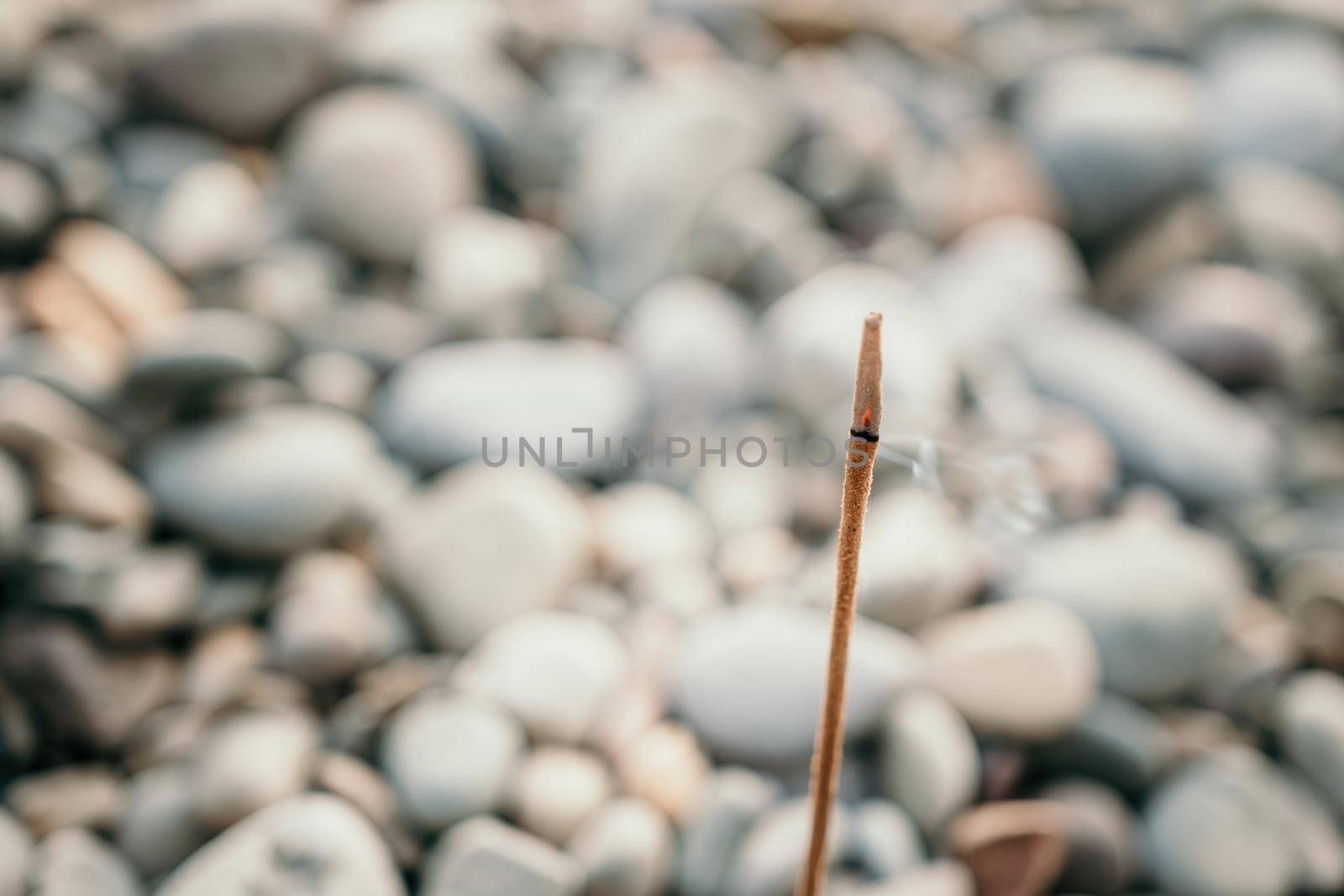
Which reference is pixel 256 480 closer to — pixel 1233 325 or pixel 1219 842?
pixel 1219 842

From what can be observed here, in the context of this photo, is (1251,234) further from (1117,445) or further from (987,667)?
(987,667)

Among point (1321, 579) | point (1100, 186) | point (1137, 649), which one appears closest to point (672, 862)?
point (1137, 649)

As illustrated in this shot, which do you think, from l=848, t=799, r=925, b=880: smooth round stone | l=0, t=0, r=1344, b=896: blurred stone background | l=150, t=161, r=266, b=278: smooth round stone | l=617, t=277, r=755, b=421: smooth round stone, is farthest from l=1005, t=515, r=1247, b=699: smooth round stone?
l=150, t=161, r=266, b=278: smooth round stone

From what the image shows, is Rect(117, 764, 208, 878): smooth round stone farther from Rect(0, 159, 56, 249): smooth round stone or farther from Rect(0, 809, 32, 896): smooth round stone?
Rect(0, 159, 56, 249): smooth round stone

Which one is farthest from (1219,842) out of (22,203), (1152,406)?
(22,203)

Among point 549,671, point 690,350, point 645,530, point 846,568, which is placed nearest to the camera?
point 846,568

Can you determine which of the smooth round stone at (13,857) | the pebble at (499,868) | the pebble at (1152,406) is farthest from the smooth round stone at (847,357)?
the smooth round stone at (13,857)

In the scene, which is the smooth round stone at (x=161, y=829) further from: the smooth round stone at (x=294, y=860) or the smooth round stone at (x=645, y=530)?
the smooth round stone at (x=645, y=530)
